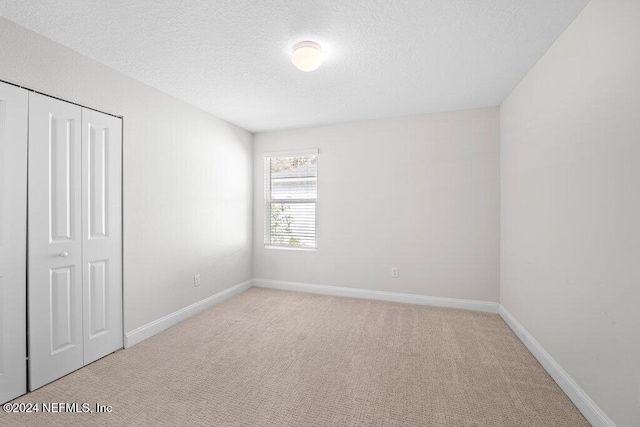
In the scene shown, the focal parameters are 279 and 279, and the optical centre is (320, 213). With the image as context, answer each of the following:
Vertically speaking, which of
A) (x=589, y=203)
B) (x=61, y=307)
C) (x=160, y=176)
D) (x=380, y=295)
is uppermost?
(x=160, y=176)

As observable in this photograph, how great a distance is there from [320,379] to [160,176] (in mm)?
2522

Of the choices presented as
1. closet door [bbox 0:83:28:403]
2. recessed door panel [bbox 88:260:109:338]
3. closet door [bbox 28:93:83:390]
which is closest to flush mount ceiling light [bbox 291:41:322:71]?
closet door [bbox 28:93:83:390]

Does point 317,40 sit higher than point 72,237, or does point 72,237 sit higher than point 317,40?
point 317,40

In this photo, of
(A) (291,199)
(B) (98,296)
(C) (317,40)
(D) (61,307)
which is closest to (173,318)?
(B) (98,296)

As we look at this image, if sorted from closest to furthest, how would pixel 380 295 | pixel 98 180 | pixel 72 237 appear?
1. pixel 72 237
2. pixel 98 180
3. pixel 380 295

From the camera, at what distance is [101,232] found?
243 cm

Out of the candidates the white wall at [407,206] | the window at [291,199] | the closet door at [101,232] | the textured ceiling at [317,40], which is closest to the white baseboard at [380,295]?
the white wall at [407,206]

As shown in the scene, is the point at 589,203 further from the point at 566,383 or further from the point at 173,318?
the point at 173,318

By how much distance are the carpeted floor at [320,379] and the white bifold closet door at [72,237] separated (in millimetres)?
223

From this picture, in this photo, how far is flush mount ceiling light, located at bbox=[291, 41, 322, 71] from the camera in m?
2.07

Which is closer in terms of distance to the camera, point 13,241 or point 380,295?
point 13,241

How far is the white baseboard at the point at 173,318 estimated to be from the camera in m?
2.68

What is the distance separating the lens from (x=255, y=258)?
4.61 meters

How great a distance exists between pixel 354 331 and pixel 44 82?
336cm
